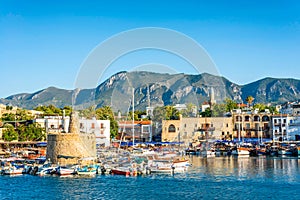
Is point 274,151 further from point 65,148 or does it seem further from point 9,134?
point 9,134

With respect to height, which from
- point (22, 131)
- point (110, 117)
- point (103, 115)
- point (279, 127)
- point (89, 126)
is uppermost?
point (103, 115)

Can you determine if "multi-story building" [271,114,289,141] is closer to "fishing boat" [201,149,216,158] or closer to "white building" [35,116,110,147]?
"fishing boat" [201,149,216,158]

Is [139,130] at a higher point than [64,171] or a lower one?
higher

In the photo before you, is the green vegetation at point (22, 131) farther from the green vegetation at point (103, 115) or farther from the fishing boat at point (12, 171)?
the fishing boat at point (12, 171)

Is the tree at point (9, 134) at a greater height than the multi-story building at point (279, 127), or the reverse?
the multi-story building at point (279, 127)

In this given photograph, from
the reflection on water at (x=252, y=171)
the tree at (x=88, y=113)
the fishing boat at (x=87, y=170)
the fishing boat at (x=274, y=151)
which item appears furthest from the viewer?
the tree at (x=88, y=113)

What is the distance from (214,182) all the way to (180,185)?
11.7ft

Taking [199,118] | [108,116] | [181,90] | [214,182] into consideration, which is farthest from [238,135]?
[214,182]

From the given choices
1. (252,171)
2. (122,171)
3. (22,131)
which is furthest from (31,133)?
(252,171)

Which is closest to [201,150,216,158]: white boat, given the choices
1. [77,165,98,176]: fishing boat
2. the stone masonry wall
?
the stone masonry wall

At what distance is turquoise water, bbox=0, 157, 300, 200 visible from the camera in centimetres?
3597

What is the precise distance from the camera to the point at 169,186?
1599 inches

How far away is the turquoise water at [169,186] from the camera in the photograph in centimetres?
3597

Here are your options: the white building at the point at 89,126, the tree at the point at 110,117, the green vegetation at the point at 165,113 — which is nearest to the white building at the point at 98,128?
the white building at the point at 89,126
